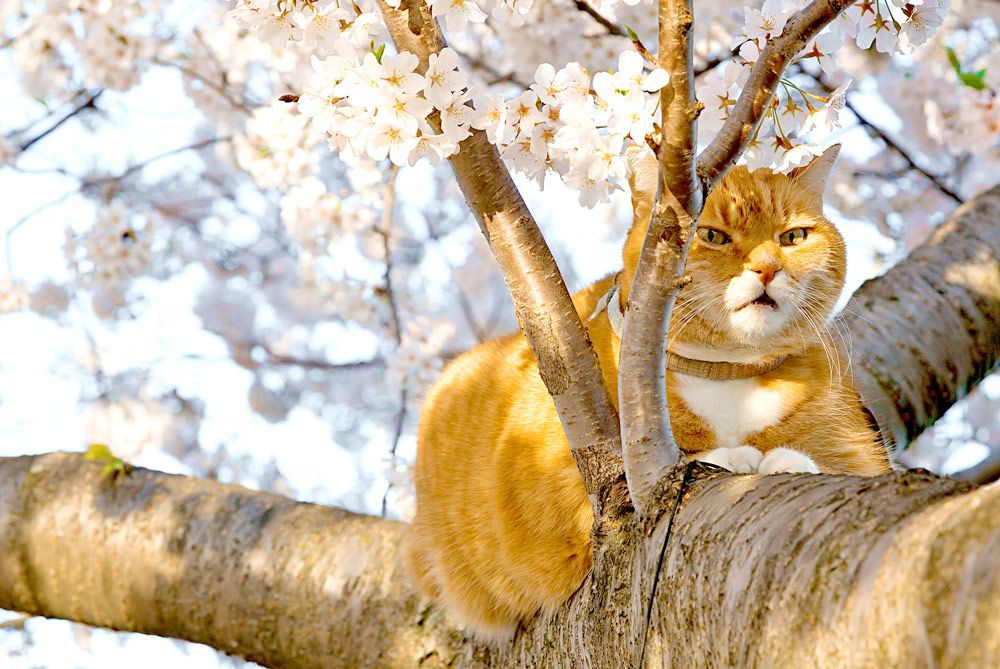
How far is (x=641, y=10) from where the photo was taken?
9.04 ft

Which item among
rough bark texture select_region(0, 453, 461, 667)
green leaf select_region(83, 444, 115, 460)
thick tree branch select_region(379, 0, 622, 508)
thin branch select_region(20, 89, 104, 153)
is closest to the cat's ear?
thick tree branch select_region(379, 0, 622, 508)

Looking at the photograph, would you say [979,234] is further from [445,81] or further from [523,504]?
[445,81]

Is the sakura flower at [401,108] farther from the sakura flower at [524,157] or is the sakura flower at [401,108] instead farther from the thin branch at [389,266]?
the thin branch at [389,266]

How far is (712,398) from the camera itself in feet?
3.87

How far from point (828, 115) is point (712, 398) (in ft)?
1.50

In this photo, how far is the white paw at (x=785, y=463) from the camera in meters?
1.02

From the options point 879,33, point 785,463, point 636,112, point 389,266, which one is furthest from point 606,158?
point 389,266

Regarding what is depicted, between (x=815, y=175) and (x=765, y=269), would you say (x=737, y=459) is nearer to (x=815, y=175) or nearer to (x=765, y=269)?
(x=765, y=269)

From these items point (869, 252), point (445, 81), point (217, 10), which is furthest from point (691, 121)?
point (869, 252)

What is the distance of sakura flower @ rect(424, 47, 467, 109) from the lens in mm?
825

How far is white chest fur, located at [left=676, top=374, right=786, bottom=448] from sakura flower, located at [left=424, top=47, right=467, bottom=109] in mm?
577

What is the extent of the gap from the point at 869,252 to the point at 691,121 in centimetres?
379

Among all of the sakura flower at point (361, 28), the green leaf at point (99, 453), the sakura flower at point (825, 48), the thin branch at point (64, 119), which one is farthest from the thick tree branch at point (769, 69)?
the thin branch at point (64, 119)

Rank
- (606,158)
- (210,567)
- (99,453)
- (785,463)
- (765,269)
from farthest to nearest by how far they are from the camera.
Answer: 1. (99,453)
2. (210,567)
3. (765,269)
4. (785,463)
5. (606,158)
